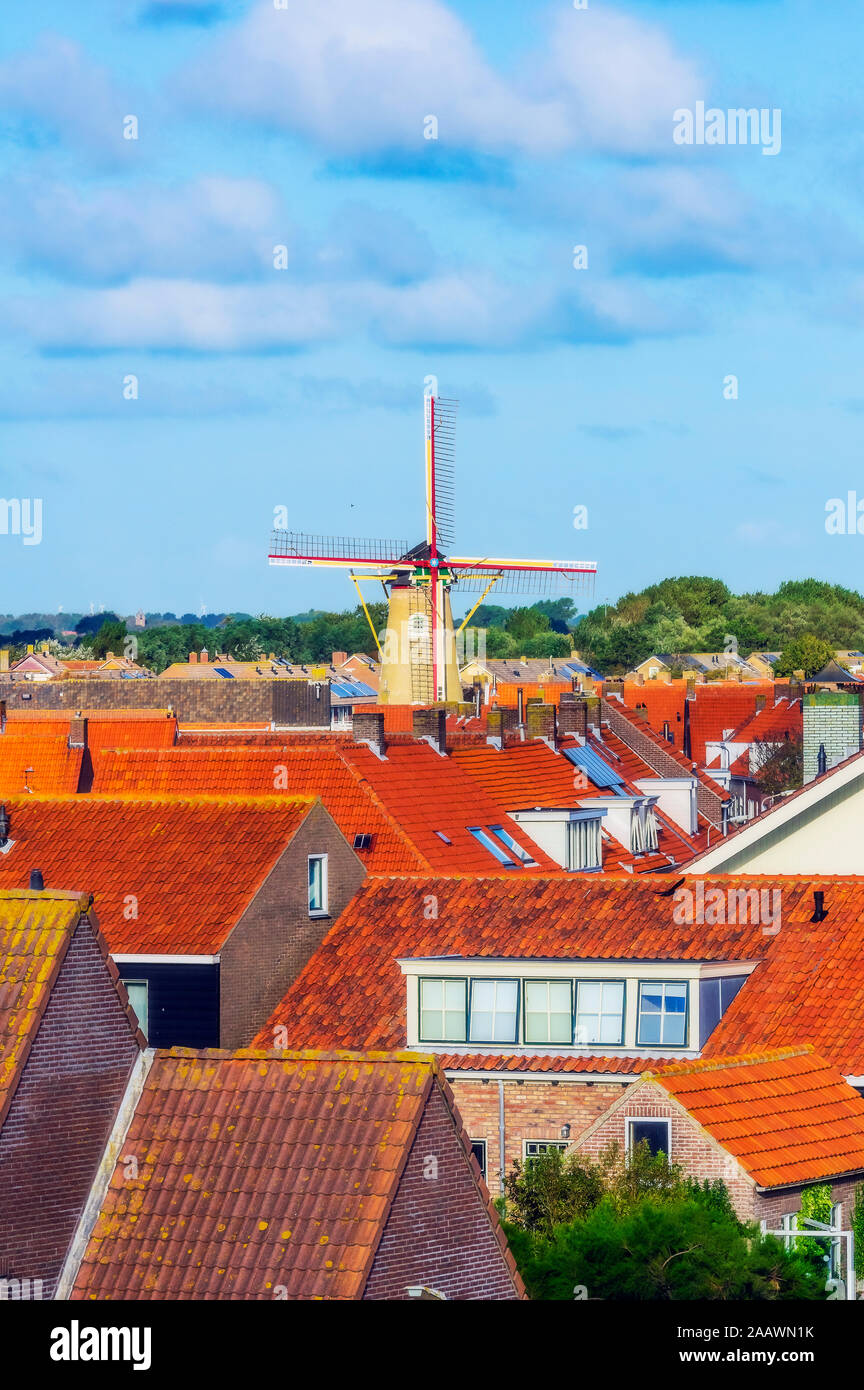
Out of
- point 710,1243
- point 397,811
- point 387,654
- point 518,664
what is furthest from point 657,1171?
point 518,664

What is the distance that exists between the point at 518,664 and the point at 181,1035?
539 feet

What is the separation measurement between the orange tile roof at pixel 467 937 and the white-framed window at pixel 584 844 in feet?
35.4

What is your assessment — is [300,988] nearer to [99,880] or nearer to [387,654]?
[99,880]

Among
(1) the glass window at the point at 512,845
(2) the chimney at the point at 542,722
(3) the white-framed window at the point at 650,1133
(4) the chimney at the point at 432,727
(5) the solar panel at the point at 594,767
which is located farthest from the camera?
(2) the chimney at the point at 542,722

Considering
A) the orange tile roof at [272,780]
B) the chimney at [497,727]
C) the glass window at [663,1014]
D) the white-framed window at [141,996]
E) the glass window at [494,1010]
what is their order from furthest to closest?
the chimney at [497,727] → the orange tile roof at [272,780] → the white-framed window at [141,996] → the glass window at [494,1010] → the glass window at [663,1014]

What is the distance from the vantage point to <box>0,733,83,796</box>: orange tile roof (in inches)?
2019

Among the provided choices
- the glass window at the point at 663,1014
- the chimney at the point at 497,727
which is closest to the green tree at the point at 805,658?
the chimney at the point at 497,727

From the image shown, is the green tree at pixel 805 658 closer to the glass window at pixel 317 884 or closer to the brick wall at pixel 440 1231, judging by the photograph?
the glass window at pixel 317 884

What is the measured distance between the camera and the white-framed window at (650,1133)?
965 inches

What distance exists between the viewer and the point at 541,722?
54562 millimetres

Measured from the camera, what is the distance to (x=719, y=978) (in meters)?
29.6

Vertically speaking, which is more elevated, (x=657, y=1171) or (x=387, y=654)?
(x=387, y=654)

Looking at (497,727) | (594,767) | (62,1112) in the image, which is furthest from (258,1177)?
(594,767)

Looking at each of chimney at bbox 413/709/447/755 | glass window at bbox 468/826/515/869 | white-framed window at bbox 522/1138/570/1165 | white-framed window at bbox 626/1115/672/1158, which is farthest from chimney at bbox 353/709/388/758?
white-framed window at bbox 626/1115/672/1158
